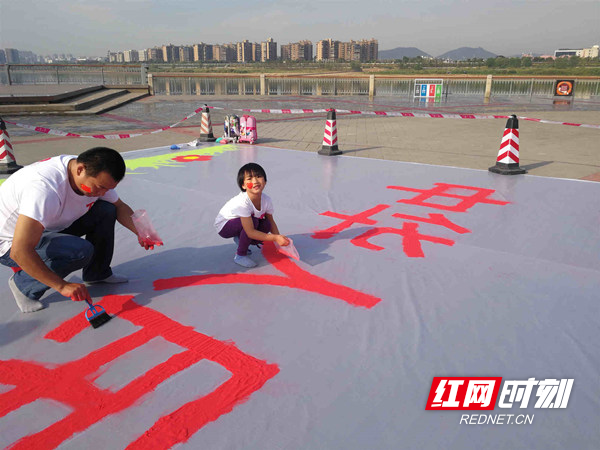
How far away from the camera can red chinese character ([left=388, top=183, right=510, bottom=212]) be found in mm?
5594

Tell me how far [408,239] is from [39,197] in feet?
10.7

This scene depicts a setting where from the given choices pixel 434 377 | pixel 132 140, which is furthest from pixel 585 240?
pixel 132 140

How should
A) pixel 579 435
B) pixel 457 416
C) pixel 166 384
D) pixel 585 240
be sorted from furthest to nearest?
pixel 585 240 < pixel 166 384 < pixel 457 416 < pixel 579 435

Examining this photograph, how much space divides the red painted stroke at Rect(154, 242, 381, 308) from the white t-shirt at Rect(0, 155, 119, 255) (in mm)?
988

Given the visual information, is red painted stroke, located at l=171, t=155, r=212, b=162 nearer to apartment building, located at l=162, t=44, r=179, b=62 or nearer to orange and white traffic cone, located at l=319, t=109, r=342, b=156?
orange and white traffic cone, located at l=319, t=109, r=342, b=156

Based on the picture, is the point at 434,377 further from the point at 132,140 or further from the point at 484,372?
the point at 132,140

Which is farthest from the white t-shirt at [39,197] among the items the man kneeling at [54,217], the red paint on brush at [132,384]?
the red paint on brush at [132,384]

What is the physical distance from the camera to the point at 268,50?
159000 millimetres

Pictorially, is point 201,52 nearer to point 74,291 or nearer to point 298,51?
point 298,51

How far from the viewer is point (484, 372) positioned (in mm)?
2492

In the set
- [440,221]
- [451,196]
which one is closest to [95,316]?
[440,221]

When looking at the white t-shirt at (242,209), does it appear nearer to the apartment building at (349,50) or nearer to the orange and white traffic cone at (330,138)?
the orange and white traffic cone at (330,138)

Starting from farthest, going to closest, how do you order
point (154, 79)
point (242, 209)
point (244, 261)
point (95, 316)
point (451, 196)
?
point (154, 79)
point (451, 196)
point (244, 261)
point (242, 209)
point (95, 316)

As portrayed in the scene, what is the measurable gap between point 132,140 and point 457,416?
408 inches
